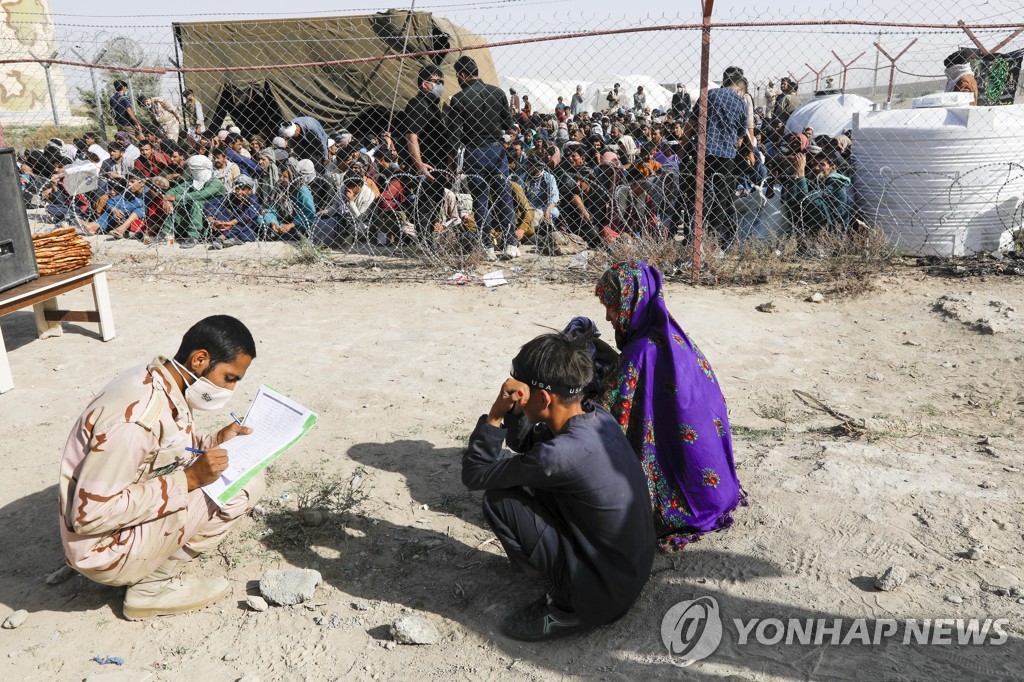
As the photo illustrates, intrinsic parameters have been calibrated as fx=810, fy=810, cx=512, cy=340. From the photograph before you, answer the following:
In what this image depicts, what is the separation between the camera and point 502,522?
2650mm

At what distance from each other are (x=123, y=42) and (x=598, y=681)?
9764 millimetres

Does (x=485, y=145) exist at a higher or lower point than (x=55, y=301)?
higher

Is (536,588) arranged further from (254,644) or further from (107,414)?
(107,414)

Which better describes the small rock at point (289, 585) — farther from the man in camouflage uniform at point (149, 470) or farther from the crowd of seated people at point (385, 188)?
the crowd of seated people at point (385, 188)

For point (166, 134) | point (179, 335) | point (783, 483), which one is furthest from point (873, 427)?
point (166, 134)

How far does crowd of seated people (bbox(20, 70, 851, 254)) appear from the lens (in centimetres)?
749

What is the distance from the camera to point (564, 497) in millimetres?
2580

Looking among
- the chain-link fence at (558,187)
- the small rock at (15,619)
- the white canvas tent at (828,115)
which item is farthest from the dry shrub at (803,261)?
the white canvas tent at (828,115)

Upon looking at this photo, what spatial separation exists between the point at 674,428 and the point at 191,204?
718 centimetres

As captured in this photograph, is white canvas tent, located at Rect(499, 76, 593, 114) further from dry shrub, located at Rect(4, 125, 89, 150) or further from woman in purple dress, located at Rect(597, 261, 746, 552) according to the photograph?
woman in purple dress, located at Rect(597, 261, 746, 552)

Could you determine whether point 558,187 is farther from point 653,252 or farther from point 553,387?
point 553,387

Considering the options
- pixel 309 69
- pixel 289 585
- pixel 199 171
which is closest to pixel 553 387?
pixel 289 585

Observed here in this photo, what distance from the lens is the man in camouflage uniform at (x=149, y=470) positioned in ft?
8.11

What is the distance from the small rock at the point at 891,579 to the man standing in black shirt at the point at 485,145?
17.4 feet
